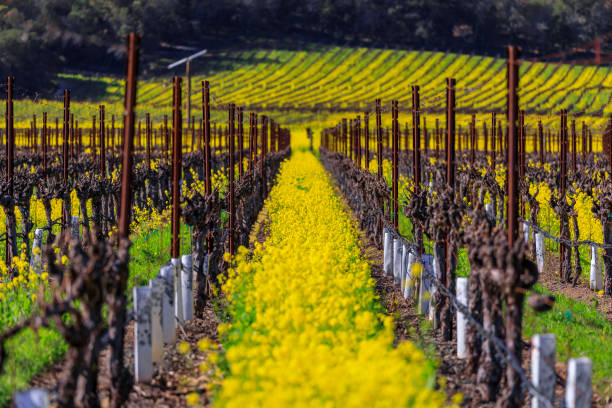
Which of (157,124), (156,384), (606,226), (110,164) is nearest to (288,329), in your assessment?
(156,384)

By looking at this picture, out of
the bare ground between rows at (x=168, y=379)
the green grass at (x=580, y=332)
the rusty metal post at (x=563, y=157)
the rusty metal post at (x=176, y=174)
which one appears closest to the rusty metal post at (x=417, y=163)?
the green grass at (x=580, y=332)

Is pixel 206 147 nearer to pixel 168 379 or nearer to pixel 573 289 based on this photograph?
pixel 573 289

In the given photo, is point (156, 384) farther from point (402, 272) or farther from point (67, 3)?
point (67, 3)

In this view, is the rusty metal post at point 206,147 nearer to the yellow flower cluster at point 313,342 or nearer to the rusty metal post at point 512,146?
the yellow flower cluster at point 313,342

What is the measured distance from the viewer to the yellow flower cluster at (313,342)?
191 inches

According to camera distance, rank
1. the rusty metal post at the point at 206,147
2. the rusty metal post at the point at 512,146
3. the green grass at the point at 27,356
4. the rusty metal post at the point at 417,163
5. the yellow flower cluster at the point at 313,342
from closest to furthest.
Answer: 1. the yellow flower cluster at the point at 313,342
2. the green grass at the point at 27,356
3. the rusty metal post at the point at 512,146
4. the rusty metal post at the point at 417,163
5. the rusty metal post at the point at 206,147

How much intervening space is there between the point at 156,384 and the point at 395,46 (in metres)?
135

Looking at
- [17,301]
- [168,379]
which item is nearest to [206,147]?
[17,301]

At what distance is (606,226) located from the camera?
13.1 metres

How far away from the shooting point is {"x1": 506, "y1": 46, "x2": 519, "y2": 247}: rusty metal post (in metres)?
7.90

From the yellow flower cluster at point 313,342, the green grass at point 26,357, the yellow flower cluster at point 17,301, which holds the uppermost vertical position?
the yellow flower cluster at point 313,342

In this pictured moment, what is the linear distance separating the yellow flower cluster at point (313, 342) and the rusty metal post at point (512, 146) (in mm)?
1526

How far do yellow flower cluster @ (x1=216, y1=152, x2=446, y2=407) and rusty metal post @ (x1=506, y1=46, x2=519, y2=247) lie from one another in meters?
1.53

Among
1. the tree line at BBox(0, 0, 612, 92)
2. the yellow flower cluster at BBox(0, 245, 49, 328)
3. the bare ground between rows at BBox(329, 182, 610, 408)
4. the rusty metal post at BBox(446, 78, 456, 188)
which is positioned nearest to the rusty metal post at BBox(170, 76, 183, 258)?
the yellow flower cluster at BBox(0, 245, 49, 328)
